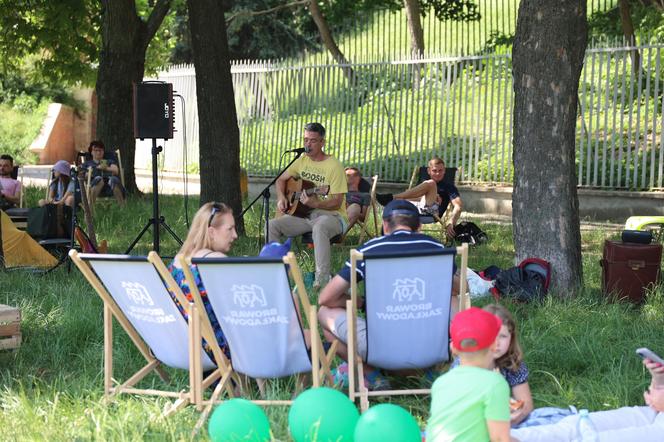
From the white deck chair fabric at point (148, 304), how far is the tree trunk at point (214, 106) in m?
6.18

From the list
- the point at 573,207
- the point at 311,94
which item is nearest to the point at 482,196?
the point at 311,94

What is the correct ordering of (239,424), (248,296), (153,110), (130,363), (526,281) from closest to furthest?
(239,424) → (248,296) → (130,363) → (526,281) → (153,110)

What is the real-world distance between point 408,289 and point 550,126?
3.31 m

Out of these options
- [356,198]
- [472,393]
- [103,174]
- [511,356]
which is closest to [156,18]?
[103,174]

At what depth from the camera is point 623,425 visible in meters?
4.47

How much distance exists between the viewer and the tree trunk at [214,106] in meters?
11.2

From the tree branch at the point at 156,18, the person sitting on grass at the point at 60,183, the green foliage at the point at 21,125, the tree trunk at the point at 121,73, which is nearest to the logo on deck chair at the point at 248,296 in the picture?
the person sitting on grass at the point at 60,183

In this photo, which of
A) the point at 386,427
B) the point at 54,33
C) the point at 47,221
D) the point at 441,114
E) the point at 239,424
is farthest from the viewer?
the point at 54,33

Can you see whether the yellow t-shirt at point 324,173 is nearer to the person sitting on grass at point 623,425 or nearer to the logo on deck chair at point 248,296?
the logo on deck chair at point 248,296

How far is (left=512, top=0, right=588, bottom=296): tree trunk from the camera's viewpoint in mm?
7660

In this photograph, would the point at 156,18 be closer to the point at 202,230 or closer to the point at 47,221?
the point at 47,221

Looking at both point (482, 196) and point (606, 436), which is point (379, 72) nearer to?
point (482, 196)

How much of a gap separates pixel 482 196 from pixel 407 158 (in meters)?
1.75

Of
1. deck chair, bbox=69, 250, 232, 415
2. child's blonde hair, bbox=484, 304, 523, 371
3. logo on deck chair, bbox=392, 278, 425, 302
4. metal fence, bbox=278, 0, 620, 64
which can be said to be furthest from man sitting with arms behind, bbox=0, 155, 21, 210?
metal fence, bbox=278, 0, 620, 64
